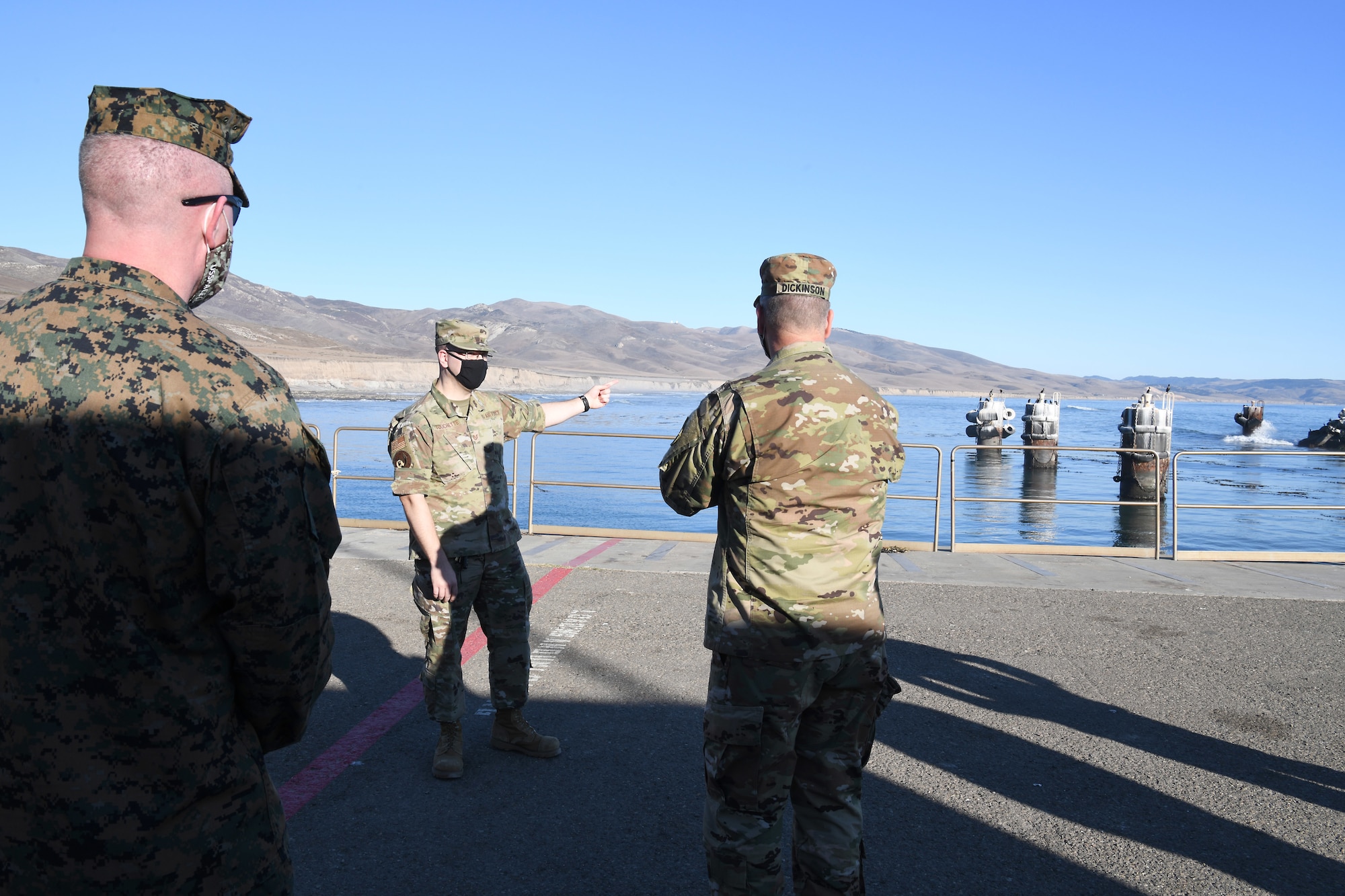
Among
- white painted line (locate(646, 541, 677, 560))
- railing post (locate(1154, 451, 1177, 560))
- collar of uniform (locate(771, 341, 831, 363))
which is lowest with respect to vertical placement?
white painted line (locate(646, 541, 677, 560))

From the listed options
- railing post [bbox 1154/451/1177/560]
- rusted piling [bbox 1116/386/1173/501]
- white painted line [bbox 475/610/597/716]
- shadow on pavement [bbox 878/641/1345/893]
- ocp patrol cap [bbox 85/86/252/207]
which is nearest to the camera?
ocp patrol cap [bbox 85/86/252/207]

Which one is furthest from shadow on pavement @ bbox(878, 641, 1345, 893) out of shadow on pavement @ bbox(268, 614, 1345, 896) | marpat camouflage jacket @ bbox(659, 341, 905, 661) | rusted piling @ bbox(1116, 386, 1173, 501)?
rusted piling @ bbox(1116, 386, 1173, 501)

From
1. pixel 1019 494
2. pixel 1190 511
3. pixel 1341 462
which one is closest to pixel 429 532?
pixel 1190 511

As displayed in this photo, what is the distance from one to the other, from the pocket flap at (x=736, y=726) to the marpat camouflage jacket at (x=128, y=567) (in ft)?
4.19

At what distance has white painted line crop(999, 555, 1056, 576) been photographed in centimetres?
818

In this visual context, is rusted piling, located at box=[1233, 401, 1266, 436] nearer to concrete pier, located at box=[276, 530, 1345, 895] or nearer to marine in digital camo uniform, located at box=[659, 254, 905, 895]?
concrete pier, located at box=[276, 530, 1345, 895]

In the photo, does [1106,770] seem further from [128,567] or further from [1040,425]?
[1040,425]

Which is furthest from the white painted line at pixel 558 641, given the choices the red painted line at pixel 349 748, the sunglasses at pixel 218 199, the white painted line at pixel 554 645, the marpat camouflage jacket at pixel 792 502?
the sunglasses at pixel 218 199

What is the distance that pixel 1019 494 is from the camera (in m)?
41.5

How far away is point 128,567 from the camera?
1.43 m

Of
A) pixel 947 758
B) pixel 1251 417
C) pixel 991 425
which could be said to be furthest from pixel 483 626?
pixel 1251 417

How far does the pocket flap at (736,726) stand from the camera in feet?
7.83

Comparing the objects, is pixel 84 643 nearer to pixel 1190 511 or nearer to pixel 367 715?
pixel 367 715

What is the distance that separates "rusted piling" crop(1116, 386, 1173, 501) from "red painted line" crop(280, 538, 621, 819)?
114 feet
